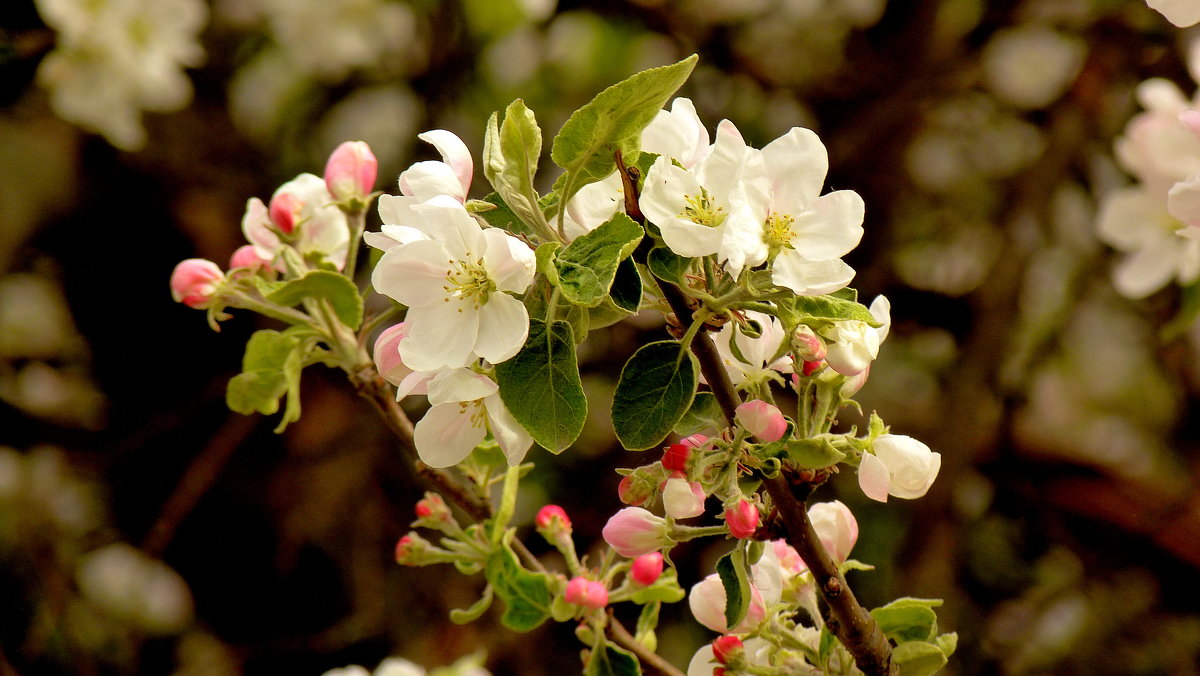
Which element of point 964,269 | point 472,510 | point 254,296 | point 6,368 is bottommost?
point 6,368

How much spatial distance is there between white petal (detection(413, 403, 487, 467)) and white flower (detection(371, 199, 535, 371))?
0.08m

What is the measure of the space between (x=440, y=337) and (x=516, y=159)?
3.7 inches

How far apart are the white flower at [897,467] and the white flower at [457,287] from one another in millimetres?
190

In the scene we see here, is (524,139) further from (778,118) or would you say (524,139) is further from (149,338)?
(149,338)

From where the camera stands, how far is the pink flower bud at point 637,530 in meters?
0.60

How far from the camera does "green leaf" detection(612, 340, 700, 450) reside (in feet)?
1.68

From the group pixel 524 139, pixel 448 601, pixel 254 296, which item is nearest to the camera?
pixel 524 139

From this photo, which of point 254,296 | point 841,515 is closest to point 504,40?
point 254,296

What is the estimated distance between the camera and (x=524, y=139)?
0.51 metres

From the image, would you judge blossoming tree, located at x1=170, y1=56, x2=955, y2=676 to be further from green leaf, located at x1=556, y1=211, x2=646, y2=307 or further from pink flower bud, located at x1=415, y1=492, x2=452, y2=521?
pink flower bud, located at x1=415, y1=492, x2=452, y2=521

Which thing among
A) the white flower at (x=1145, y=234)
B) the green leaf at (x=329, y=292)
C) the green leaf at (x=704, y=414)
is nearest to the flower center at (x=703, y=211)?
the green leaf at (x=704, y=414)

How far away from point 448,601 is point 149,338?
0.82 metres

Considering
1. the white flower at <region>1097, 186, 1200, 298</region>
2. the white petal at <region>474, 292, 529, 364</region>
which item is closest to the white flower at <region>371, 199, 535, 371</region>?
the white petal at <region>474, 292, 529, 364</region>

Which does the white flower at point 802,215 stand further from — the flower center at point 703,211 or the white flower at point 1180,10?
the white flower at point 1180,10
